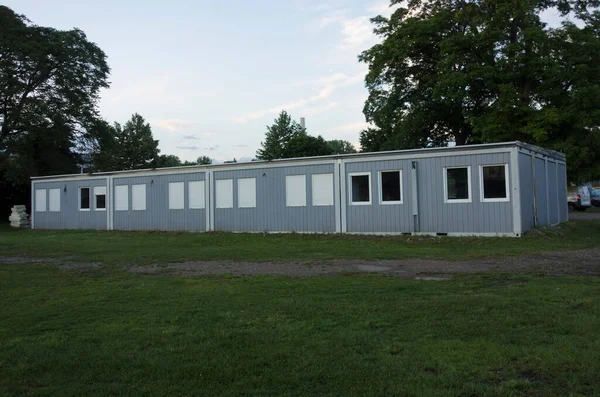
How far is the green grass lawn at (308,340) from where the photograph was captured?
13.7ft

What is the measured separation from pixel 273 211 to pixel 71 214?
13.4 metres

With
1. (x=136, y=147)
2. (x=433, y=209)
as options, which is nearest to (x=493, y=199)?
(x=433, y=209)

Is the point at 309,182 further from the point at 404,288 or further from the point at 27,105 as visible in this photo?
the point at 27,105

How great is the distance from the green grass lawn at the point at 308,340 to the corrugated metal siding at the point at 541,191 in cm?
1178

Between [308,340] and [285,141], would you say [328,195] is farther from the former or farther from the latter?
[285,141]

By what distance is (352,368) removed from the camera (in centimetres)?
450

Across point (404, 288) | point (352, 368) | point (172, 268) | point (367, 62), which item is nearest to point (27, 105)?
point (367, 62)

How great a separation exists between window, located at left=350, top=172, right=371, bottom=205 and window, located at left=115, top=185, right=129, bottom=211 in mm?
12479

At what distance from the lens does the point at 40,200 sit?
30.1m

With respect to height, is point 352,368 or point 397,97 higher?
point 397,97

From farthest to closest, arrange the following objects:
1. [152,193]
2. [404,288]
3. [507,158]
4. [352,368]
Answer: [152,193] < [507,158] < [404,288] < [352,368]

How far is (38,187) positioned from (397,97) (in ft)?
76.7

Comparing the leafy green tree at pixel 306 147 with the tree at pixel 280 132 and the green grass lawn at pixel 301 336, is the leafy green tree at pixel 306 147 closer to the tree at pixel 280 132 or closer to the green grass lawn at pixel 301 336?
the tree at pixel 280 132

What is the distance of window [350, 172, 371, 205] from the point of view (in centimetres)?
1964
